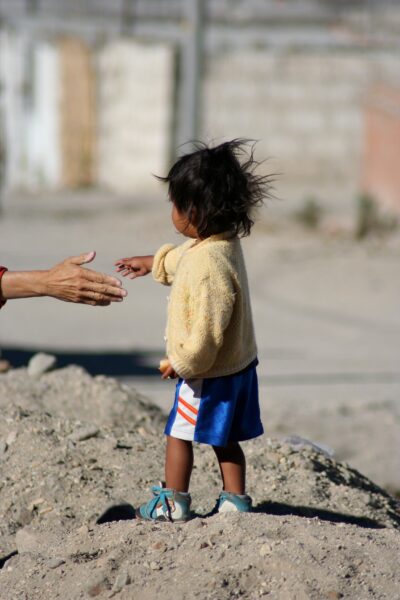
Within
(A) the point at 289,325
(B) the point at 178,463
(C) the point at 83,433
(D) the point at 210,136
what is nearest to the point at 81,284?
(B) the point at 178,463

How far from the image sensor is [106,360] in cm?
886

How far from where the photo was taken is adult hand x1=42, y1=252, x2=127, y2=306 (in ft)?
12.4

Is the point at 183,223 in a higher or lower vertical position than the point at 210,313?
higher

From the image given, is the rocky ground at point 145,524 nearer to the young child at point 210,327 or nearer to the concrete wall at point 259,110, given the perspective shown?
the young child at point 210,327

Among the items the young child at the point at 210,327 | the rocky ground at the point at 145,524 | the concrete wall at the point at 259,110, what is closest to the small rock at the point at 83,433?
the rocky ground at the point at 145,524

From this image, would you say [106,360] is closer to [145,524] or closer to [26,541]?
[26,541]

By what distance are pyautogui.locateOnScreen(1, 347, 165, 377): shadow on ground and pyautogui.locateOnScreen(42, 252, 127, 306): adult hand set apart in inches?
175

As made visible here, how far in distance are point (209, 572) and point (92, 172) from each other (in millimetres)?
17589

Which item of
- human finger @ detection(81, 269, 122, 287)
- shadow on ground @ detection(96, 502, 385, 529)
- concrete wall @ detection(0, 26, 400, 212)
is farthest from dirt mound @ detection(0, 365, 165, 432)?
concrete wall @ detection(0, 26, 400, 212)

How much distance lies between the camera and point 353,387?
8.41 meters

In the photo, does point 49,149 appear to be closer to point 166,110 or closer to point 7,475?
point 166,110

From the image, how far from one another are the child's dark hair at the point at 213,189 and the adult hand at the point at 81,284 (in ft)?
1.12

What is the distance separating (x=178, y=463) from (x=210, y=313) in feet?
1.95

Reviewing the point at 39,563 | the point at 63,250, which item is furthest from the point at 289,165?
the point at 39,563
